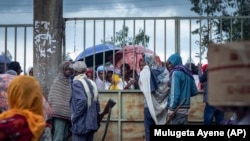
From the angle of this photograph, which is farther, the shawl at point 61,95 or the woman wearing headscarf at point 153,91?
the woman wearing headscarf at point 153,91

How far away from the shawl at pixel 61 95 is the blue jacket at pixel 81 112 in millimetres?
338

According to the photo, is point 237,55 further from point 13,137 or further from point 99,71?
point 99,71

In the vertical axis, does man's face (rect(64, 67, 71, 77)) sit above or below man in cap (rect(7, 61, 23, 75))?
below

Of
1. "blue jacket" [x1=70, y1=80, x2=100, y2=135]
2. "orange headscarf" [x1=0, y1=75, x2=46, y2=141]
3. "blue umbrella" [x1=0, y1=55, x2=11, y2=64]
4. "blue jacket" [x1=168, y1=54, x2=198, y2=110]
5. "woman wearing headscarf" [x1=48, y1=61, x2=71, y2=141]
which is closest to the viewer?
"orange headscarf" [x1=0, y1=75, x2=46, y2=141]

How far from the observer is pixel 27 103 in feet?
18.7

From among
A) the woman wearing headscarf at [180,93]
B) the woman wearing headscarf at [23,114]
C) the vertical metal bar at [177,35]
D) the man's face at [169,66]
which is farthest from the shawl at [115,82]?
the woman wearing headscarf at [23,114]

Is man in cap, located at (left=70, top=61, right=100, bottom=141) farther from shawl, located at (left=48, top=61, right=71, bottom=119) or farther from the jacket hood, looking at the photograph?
the jacket hood

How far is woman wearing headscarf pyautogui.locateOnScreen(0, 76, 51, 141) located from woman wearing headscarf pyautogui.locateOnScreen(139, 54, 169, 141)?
471 cm

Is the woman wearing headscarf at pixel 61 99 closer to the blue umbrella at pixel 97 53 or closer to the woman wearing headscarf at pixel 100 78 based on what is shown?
the blue umbrella at pixel 97 53

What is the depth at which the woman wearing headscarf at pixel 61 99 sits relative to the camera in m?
10.3

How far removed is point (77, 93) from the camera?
991 cm

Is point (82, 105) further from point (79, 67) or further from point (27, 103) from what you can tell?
point (27, 103)

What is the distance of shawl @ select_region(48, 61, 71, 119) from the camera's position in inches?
407

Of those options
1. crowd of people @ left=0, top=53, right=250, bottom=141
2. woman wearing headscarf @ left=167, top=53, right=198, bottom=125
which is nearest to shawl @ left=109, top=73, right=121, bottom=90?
crowd of people @ left=0, top=53, right=250, bottom=141
